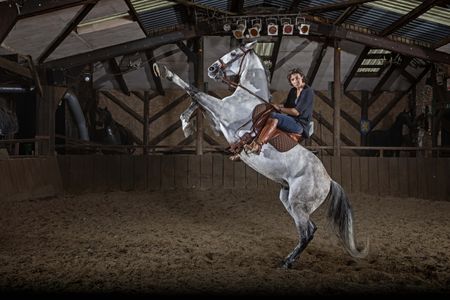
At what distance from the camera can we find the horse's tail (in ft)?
15.1

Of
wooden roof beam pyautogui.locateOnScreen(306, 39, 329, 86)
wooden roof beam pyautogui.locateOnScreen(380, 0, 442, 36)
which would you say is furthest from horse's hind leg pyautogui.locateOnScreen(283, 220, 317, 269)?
wooden roof beam pyautogui.locateOnScreen(306, 39, 329, 86)

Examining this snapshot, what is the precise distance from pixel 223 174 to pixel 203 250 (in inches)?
231

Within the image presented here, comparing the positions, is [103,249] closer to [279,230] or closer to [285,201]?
[285,201]

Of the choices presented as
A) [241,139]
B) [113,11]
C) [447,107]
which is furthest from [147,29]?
[447,107]

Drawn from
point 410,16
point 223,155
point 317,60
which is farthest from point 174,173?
point 410,16

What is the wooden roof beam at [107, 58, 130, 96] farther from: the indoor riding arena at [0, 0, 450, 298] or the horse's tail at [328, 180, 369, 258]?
the horse's tail at [328, 180, 369, 258]

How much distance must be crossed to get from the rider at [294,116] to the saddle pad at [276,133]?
0.19 feet

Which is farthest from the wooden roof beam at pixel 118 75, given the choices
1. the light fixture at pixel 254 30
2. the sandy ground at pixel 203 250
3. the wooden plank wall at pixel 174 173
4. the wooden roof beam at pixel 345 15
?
the wooden roof beam at pixel 345 15

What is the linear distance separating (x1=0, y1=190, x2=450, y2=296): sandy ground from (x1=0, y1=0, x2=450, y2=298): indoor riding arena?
0.03m

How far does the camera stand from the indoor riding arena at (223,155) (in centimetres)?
449

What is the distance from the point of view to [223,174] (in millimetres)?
11117

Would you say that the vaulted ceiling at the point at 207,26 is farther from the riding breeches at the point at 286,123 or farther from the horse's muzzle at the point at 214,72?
the riding breeches at the point at 286,123

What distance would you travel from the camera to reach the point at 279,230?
22.2 feet

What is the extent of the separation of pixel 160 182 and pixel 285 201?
668 cm
